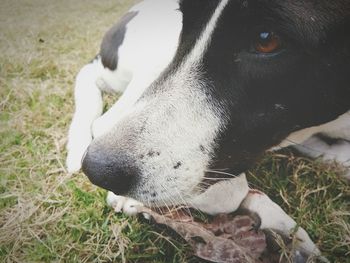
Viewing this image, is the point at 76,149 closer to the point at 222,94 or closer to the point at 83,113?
the point at 83,113

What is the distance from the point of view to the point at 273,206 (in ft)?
6.14

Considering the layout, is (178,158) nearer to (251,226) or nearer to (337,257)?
(251,226)

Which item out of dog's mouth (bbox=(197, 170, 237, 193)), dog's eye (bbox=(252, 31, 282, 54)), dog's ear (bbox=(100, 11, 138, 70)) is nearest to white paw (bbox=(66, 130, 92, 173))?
dog's ear (bbox=(100, 11, 138, 70))

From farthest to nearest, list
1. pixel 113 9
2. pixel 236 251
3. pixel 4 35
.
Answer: pixel 113 9 → pixel 4 35 → pixel 236 251

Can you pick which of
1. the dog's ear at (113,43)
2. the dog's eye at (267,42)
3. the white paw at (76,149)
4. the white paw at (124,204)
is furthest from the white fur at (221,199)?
the dog's ear at (113,43)

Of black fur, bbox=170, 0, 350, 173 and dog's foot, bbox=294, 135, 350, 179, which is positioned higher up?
black fur, bbox=170, 0, 350, 173

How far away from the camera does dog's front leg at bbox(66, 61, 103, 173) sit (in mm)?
2363

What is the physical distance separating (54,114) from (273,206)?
1.65m

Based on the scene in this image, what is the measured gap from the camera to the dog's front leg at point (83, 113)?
2.36m

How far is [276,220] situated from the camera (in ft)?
5.98

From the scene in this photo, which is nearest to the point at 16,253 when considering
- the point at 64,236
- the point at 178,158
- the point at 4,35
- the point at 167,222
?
the point at 64,236

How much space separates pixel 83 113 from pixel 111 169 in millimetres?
1297

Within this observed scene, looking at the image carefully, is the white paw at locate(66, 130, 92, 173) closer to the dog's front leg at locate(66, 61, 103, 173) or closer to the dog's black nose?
the dog's front leg at locate(66, 61, 103, 173)

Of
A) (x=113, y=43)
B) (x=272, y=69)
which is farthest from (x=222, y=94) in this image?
(x=113, y=43)
